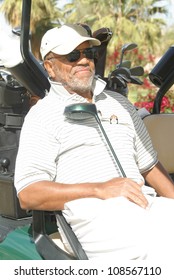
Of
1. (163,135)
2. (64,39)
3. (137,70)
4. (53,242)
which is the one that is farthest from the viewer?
(137,70)

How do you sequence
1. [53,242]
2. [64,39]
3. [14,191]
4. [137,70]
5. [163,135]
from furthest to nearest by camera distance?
1. [137,70]
2. [163,135]
3. [14,191]
4. [64,39]
5. [53,242]

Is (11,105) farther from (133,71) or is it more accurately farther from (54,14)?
(54,14)

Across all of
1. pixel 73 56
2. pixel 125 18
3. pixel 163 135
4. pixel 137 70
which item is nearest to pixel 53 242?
pixel 73 56

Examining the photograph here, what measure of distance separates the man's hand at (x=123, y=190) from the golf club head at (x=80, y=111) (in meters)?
0.29

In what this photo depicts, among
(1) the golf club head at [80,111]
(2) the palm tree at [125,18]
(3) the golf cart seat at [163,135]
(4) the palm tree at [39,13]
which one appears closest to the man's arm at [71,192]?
(1) the golf club head at [80,111]

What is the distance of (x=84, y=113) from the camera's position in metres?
2.25

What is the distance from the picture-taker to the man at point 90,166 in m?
2.00

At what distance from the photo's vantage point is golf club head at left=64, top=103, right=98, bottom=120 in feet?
7.32

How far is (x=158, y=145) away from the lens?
312 cm

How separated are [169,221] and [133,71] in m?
1.83

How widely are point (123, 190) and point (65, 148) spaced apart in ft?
1.05

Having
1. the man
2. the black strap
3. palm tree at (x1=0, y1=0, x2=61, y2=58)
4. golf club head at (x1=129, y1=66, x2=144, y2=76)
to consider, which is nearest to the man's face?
the man

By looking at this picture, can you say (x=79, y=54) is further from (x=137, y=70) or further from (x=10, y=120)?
(x=137, y=70)

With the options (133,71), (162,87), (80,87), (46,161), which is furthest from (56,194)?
(133,71)
